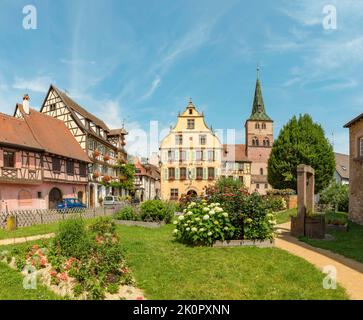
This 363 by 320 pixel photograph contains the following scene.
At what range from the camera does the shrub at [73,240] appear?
654 centimetres

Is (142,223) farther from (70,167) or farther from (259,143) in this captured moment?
(259,143)

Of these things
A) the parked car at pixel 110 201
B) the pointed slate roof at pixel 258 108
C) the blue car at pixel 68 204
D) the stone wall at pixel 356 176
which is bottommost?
the parked car at pixel 110 201

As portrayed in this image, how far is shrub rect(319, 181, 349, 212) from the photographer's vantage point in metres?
20.0

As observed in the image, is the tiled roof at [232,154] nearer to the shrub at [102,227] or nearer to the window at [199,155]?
the window at [199,155]

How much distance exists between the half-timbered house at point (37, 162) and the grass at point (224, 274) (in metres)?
16.5

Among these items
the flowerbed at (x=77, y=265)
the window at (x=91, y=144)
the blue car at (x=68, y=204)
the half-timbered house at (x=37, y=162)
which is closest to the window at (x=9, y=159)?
the half-timbered house at (x=37, y=162)

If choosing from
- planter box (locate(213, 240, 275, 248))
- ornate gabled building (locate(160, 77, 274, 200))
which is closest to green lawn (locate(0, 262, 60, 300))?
planter box (locate(213, 240, 275, 248))

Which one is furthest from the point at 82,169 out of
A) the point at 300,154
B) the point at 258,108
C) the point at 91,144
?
the point at 258,108

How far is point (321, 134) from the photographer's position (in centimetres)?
2956

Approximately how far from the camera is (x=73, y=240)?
702 cm

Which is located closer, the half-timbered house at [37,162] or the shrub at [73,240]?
the shrub at [73,240]

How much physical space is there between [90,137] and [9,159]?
11415 millimetres

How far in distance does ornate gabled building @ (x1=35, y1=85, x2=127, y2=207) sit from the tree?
66.2 ft

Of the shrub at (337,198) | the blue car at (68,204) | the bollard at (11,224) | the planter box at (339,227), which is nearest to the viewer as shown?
the planter box at (339,227)
